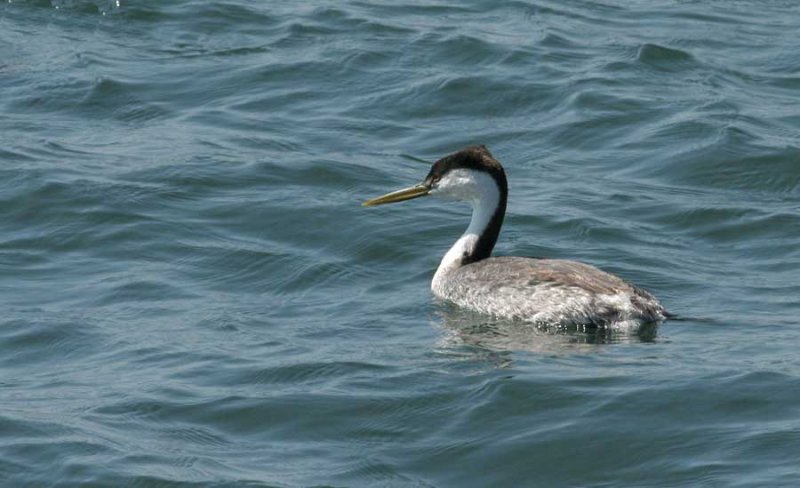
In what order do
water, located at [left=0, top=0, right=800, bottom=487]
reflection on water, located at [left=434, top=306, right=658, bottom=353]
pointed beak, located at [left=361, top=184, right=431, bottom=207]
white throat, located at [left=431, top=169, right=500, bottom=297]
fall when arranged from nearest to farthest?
1. water, located at [left=0, top=0, right=800, bottom=487]
2. reflection on water, located at [left=434, top=306, right=658, bottom=353]
3. white throat, located at [left=431, top=169, right=500, bottom=297]
4. pointed beak, located at [left=361, top=184, right=431, bottom=207]

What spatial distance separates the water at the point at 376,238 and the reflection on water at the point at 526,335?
3cm

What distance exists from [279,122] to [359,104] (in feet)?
2.89

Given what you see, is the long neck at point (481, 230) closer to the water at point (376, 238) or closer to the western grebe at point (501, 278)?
the western grebe at point (501, 278)

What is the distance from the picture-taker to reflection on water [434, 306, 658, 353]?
11.1 metres

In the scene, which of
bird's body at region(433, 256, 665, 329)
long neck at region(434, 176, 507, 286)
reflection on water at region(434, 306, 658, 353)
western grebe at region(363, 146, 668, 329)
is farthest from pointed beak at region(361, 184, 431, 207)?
reflection on water at region(434, 306, 658, 353)

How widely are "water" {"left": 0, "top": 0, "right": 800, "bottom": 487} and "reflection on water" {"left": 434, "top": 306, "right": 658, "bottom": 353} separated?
0.11 ft

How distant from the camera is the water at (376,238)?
9312mm

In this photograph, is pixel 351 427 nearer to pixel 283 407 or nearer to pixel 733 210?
pixel 283 407

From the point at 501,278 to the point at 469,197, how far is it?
3.26 ft

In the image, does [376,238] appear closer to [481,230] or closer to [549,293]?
[481,230]

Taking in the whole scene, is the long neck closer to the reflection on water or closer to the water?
the water

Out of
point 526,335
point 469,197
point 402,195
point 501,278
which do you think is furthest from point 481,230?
point 526,335

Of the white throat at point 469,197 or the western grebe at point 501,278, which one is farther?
the white throat at point 469,197

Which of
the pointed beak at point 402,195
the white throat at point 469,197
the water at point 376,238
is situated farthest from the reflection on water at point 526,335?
the pointed beak at point 402,195
